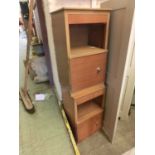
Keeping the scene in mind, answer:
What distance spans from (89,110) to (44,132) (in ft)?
1.78

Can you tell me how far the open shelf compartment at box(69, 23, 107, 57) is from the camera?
3.92ft

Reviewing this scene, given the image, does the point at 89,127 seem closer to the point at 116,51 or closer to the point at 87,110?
the point at 87,110

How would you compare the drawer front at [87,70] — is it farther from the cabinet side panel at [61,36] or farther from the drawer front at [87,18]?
the drawer front at [87,18]

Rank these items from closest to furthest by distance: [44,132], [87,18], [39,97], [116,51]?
Answer: [87,18]
[116,51]
[44,132]
[39,97]

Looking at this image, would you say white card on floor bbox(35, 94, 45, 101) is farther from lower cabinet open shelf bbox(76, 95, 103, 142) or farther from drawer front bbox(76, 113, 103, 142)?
drawer front bbox(76, 113, 103, 142)

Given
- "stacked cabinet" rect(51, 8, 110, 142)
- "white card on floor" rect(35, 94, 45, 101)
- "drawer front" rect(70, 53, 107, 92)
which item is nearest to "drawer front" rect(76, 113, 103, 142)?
"stacked cabinet" rect(51, 8, 110, 142)

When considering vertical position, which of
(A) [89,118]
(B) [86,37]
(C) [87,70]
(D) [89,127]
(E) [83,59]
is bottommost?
(D) [89,127]

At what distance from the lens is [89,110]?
147 centimetres

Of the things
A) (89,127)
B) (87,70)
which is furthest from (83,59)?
(89,127)

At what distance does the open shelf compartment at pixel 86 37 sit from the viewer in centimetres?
119
